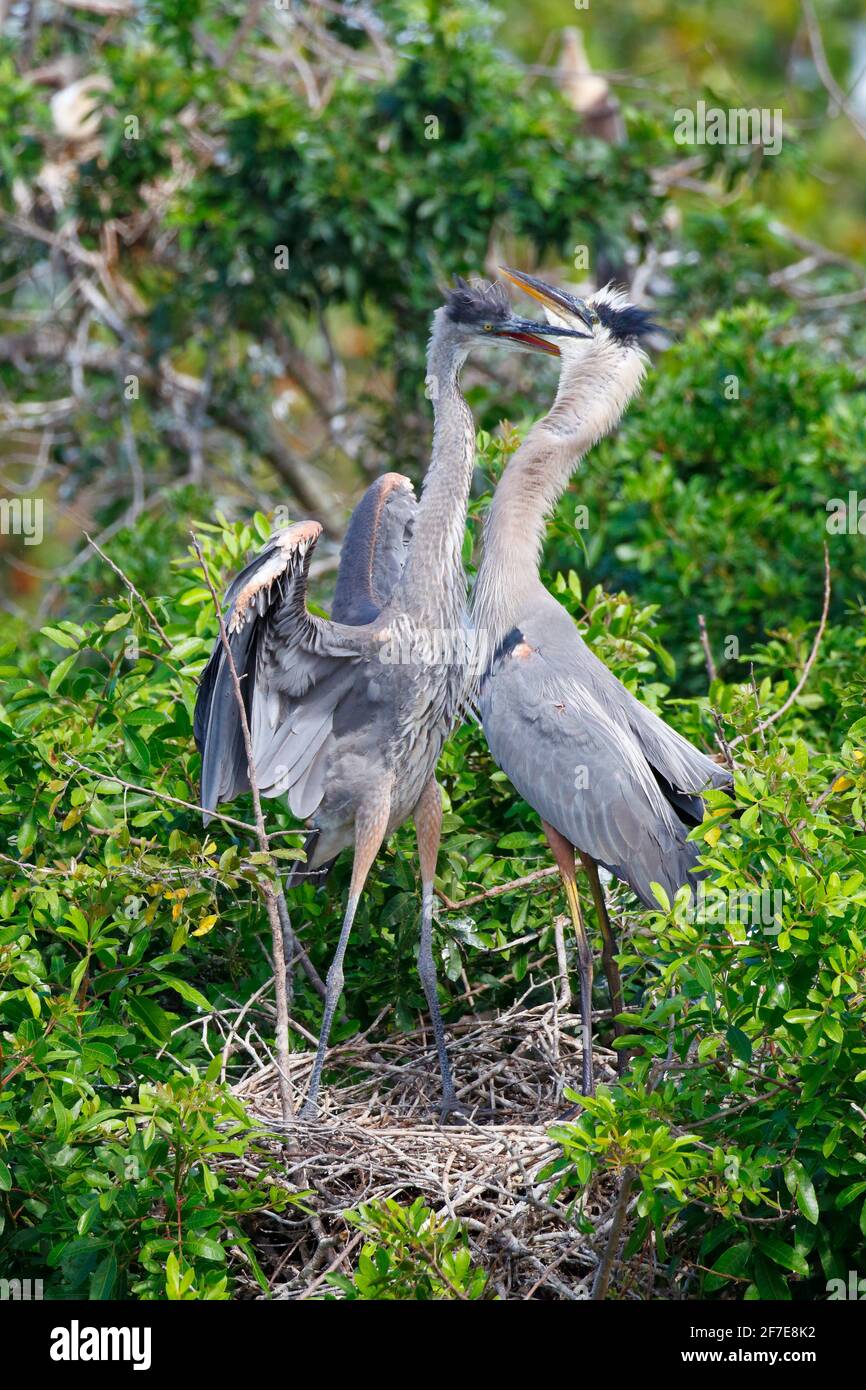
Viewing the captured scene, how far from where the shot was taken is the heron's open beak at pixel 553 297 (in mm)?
5195

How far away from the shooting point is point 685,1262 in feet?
12.6

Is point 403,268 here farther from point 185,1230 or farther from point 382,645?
point 185,1230

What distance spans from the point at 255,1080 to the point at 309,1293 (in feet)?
2.41

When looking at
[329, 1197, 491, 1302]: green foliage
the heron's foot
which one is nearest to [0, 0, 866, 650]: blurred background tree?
the heron's foot

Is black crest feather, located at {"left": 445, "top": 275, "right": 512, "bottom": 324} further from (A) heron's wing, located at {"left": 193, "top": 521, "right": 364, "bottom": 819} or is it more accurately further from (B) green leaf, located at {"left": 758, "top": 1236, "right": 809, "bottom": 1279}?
(B) green leaf, located at {"left": 758, "top": 1236, "right": 809, "bottom": 1279}

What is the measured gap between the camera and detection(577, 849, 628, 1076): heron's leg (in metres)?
4.58

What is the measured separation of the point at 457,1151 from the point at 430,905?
2.47 ft

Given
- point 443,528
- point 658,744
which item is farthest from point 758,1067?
point 443,528

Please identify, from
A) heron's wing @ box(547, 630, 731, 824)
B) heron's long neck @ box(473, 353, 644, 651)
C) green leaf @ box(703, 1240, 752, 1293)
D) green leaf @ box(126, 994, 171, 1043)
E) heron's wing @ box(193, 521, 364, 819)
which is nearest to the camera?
green leaf @ box(703, 1240, 752, 1293)

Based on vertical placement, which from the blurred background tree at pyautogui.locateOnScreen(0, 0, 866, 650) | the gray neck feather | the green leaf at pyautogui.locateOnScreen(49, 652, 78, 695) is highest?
the blurred background tree at pyautogui.locateOnScreen(0, 0, 866, 650)

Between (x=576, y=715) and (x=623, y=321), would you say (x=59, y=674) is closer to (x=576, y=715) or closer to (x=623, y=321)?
(x=576, y=715)

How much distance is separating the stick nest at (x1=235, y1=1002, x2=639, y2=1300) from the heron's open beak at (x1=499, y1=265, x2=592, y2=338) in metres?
2.19

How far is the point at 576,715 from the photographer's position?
460 cm

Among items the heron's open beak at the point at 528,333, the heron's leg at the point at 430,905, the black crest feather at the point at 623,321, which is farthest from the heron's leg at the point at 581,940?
the black crest feather at the point at 623,321
